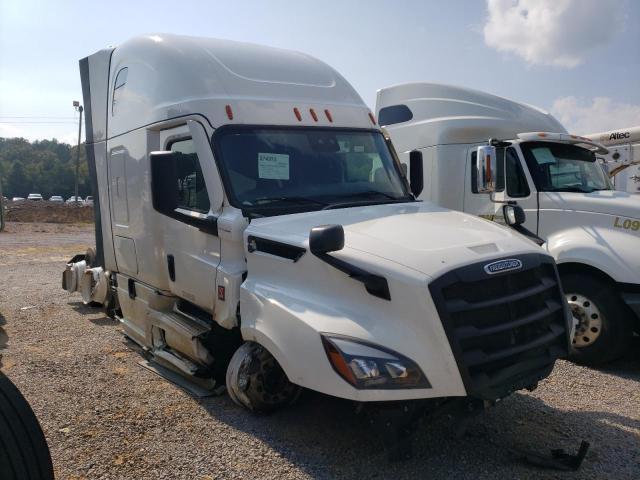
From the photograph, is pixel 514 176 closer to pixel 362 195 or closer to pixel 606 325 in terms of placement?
pixel 606 325

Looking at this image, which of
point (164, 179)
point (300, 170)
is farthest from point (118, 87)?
point (300, 170)

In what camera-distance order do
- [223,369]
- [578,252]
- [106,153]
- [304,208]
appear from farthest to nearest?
[106,153], [578,252], [223,369], [304,208]

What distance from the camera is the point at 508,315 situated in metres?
3.49

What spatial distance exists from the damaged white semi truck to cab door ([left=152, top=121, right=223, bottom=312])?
2 cm

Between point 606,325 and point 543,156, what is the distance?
2242mm

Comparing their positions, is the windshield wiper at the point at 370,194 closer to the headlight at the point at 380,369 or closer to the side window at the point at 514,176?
the headlight at the point at 380,369

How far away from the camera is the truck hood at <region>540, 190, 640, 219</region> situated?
19.2 feet

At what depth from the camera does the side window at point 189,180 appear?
460 cm

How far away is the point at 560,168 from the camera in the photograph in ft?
22.3

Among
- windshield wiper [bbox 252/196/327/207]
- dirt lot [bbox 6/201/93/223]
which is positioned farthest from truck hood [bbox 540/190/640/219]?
dirt lot [bbox 6/201/93/223]

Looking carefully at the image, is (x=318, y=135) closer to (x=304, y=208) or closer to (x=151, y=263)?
(x=304, y=208)

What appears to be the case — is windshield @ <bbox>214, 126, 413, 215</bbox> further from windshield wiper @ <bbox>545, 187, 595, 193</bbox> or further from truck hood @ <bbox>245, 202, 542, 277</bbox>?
windshield wiper @ <bbox>545, 187, 595, 193</bbox>

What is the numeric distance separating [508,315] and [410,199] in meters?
1.79

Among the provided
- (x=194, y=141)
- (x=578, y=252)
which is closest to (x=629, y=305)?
(x=578, y=252)
